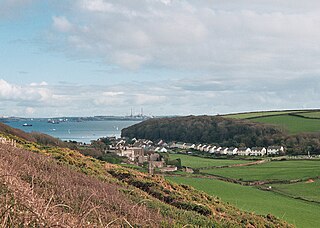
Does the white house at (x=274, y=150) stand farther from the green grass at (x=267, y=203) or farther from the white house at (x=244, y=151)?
the green grass at (x=267, y=203)

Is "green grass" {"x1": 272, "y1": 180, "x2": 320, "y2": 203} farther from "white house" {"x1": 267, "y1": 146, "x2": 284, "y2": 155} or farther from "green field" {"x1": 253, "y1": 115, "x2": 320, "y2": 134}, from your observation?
"green field" {"x1": 253, "y1": 115, "x2": 320, "y2": 134}

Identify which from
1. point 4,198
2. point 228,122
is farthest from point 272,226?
point 228,122

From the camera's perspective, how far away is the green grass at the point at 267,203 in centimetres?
2766

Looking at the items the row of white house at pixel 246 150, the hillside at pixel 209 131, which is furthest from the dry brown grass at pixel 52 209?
the hillside at pixel 209 131

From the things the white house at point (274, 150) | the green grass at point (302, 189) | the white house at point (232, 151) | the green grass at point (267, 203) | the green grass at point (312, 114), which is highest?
the green grass at point (312, 114)

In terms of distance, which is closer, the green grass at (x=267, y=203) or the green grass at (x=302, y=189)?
the green grass at (x=267, y=203)

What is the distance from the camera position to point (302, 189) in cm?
4412

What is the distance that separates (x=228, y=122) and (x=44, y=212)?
117360 millimetres

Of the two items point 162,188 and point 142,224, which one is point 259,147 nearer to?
point 162,188

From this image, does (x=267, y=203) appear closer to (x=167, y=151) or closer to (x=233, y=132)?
(x=167, y=151)

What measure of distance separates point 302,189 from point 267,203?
1201 centimetres

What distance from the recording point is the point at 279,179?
172ft

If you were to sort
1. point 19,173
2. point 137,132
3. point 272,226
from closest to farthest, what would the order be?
point 19,173
point 272,226
point 137,132

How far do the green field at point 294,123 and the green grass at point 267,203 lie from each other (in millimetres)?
61464
